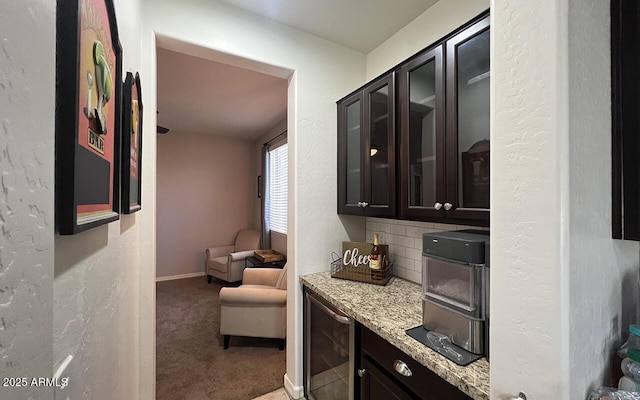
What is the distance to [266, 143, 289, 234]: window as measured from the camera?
4.29 metres

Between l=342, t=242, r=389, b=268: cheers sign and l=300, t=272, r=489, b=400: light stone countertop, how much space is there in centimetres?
15

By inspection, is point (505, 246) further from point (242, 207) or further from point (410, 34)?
point (242, 207)

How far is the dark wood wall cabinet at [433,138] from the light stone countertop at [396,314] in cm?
49

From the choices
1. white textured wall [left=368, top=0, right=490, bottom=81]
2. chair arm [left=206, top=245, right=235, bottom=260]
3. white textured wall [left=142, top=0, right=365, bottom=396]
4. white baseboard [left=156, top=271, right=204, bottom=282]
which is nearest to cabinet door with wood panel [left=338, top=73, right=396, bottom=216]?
white textured wall [left=142, top=0, right=365, bottom=396]

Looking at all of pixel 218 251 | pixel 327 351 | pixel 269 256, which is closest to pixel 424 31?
pixel 327 351

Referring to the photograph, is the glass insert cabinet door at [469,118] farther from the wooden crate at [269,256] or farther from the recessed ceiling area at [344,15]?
the wooden crate at [269,256]

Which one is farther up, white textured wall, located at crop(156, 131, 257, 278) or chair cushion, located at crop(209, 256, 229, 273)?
white textured wall, located at crop(156, 131, 257, 278)

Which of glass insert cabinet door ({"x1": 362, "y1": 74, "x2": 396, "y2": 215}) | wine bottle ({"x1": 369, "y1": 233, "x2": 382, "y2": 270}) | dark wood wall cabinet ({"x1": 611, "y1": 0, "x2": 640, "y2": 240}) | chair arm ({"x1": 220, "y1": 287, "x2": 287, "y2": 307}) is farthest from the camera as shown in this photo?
chair arm ({"x1": 220, "y1": 287, "x2": 287, "y2": 307})

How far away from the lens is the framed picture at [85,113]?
44 centimetres

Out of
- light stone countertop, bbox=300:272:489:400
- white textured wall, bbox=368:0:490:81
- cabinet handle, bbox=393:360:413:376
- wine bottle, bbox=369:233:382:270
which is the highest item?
white textured wall, bbox=368:0:490:81

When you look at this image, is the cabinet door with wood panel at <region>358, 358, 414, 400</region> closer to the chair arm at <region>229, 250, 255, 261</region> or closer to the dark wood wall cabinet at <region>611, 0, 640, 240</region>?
the dark wood wall cabinet at <region>611, 0, 640, 240</region>

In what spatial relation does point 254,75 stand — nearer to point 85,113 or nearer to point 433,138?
point 433,138

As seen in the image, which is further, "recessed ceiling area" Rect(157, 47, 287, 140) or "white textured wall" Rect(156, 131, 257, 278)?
"white textured wall" Rect(156, 131, 257, 278)

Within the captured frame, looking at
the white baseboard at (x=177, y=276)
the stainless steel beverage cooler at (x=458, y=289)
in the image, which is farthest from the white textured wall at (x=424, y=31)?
the white baseboard at (x=177, y=276)
